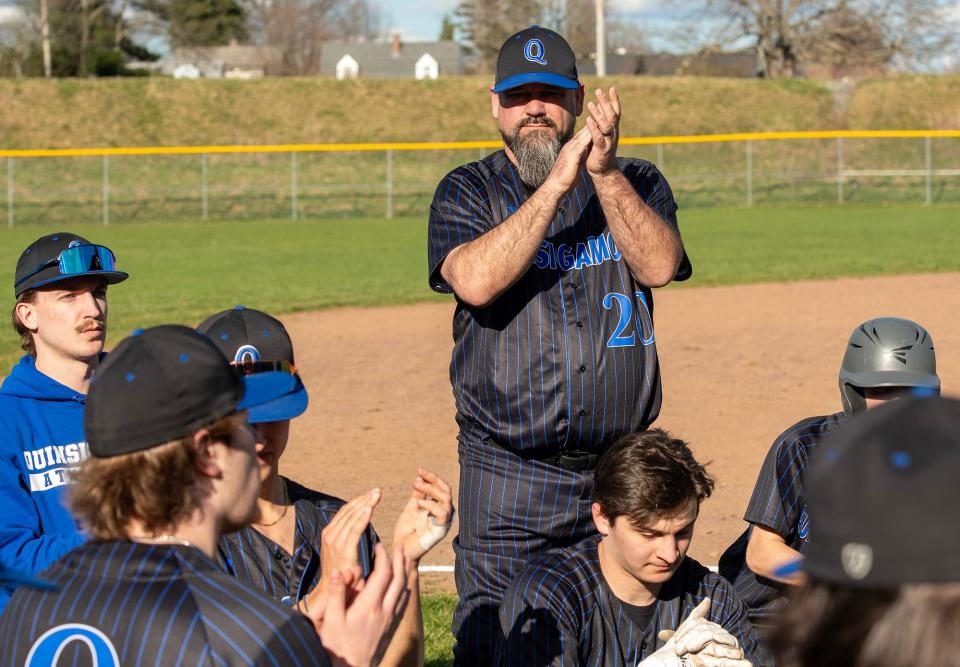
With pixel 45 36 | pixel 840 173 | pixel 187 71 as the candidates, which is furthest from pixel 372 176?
pixel 187 71

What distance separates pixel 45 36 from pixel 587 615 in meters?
A: 52.9

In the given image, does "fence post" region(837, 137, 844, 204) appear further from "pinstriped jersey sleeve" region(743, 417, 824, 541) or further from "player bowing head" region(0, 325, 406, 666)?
"player bowing head" region(0, 325, 406, 666)

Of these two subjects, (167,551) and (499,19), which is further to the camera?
(499,19)

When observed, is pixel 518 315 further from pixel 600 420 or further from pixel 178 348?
pixel 178 348

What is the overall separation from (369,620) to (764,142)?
110ft

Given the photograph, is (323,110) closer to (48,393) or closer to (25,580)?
(48,393)

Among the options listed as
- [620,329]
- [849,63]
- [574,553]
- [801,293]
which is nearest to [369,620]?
[574,553]

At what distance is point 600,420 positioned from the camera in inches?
149

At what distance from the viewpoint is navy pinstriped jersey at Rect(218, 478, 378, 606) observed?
9.95ft

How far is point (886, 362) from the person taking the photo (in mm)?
3756

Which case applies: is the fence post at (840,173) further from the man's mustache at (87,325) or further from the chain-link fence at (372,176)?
the man's mustache at (87,325)

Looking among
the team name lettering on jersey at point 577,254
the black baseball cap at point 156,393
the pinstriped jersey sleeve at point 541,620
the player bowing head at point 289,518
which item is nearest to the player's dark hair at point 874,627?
the black baseball cap at point 156,393

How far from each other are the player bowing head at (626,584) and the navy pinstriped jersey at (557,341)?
0.23 m

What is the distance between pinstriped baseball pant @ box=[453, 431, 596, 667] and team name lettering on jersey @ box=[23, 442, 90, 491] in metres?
1.26
